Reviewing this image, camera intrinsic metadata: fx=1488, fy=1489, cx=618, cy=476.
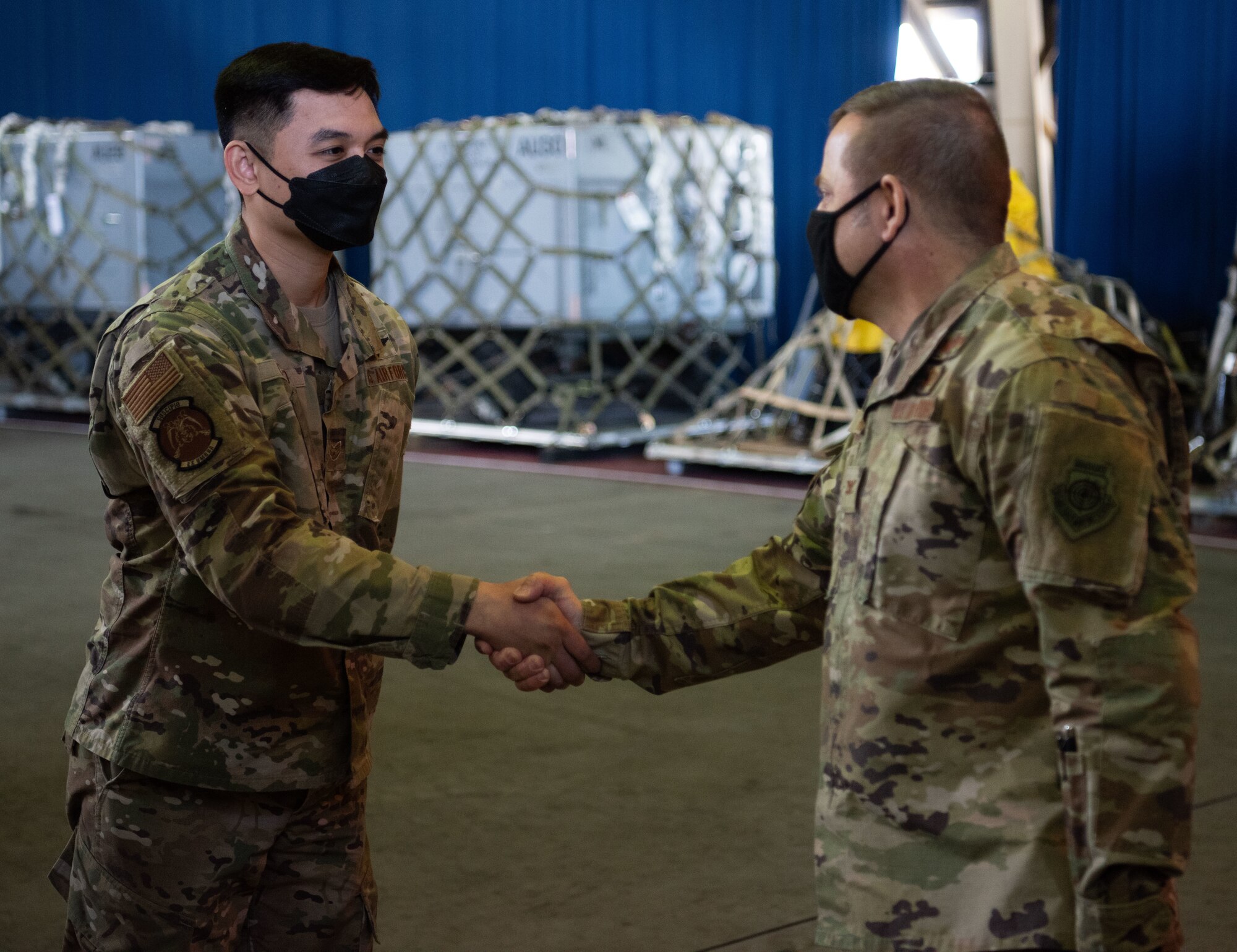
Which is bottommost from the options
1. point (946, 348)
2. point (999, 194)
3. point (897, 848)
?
point (897, 848)

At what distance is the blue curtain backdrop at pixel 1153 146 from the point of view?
8.02 metres

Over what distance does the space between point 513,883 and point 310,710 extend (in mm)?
1169

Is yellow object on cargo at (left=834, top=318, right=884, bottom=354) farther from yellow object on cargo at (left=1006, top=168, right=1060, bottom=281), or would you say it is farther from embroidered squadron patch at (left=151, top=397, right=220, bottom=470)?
embroidered squadron patch at (left=151, top=397, right=220, bottom=470)

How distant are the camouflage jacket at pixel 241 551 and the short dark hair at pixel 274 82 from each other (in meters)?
0.12

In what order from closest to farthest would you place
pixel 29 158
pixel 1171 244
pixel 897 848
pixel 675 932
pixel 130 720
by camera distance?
1. pixel 897 848
2. pixel 130 720
3. pixel 675 932
4. pixel 1171 244
5. pixel 29 158

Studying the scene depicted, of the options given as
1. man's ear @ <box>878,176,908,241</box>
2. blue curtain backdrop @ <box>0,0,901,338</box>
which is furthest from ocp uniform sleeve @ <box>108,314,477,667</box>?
blue curtain backdrop @ <box>0,0,901,338</box>

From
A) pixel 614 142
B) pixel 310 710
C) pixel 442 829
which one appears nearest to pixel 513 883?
pixel 442 829

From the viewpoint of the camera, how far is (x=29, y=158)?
10.7 meters

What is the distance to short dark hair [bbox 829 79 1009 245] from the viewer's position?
1.43m

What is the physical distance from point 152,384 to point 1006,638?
3.00ft

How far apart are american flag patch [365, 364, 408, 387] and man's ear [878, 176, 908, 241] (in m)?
0.67

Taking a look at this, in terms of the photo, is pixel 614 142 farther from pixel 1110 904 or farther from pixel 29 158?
pixel 1110 904

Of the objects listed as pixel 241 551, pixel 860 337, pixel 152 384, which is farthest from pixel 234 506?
pixel 860 337

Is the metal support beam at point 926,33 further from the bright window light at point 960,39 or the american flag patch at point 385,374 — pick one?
the american flag patch at point 385,374
